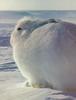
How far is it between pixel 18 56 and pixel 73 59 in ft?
1.21

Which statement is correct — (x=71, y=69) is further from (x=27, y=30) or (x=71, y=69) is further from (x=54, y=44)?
(x=27, y=30)

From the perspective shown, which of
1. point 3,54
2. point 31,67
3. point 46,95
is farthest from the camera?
point 3,54

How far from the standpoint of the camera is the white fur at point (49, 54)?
6.09 feet

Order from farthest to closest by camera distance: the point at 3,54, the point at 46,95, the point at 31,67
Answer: the point at 3,54, the point at 31,67, the point at 46,95

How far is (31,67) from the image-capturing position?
77.4 inches

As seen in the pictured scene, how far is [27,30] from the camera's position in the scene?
6.81 ft

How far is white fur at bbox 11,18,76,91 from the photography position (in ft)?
6.09

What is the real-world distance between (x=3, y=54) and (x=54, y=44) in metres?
4.96

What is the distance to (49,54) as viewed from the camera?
1860 millimetres

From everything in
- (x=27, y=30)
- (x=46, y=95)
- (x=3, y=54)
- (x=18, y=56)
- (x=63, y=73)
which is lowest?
(x=46, y=95)

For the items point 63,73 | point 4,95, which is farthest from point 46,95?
point 4,95

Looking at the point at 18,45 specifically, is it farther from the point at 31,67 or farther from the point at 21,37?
the point at 31,67

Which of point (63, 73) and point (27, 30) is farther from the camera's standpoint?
point (27, 30)

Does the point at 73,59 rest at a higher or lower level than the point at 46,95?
higher
